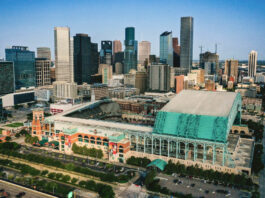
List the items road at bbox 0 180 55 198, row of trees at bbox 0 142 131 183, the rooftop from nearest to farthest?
road at bbox 0 180 55 198
row of trees at bbox 0 142 131 183
the rooftop

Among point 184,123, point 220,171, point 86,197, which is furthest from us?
point 184,123

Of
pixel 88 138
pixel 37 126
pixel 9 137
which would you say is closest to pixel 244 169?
pixel 88 138

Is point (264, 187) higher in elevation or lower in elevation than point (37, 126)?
lower

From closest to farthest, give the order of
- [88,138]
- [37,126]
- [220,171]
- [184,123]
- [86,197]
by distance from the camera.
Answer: [86,197]
[220,171]
[184,123]
[88,138]
[37,126]

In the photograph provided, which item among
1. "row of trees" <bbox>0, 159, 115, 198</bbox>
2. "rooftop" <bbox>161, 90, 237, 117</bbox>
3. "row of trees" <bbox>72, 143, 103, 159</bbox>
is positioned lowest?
"row of trees" <bbox>0, 159, 115, 198</bbox>

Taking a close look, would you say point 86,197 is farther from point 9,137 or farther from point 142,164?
point 9,137

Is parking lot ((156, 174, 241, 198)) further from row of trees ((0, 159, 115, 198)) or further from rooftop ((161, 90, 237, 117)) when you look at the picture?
rooftop ((161, 90, 237, 117))

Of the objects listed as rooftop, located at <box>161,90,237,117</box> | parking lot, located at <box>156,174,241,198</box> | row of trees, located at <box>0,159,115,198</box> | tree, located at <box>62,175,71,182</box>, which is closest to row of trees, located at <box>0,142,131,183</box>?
row of trees, located at <box>0,159,115,198</box>
